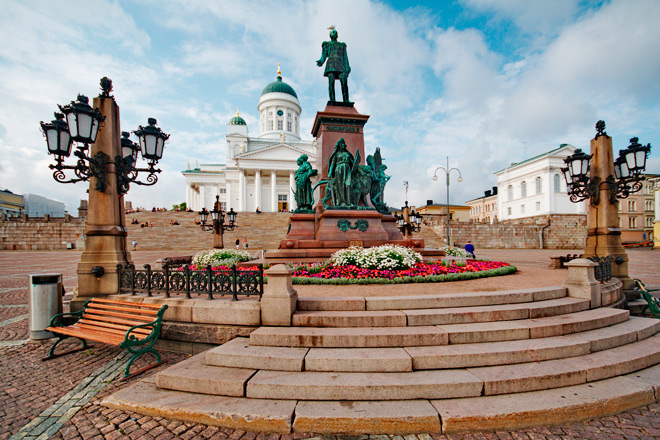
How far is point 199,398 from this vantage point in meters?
3.56

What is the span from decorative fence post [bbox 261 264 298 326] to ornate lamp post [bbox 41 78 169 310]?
3.61 metres

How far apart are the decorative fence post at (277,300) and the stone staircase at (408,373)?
7.0 inches

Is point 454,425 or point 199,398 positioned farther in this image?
point 199,398

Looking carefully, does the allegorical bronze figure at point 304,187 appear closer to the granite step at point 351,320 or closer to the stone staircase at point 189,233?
the granite step at point 351,320

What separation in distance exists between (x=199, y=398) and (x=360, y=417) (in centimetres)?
185

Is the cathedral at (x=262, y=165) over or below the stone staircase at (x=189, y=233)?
over

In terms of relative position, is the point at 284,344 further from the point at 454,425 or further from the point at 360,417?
the point at 454,425

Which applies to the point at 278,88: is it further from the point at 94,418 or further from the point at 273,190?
the point at 94,418

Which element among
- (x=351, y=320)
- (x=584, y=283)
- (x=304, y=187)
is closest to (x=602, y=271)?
(x=584, y=283)

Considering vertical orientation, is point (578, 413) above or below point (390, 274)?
below

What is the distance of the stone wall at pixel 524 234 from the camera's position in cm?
4374

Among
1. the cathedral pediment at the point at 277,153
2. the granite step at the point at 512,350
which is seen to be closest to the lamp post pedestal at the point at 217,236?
the granite step at the point at 512,350

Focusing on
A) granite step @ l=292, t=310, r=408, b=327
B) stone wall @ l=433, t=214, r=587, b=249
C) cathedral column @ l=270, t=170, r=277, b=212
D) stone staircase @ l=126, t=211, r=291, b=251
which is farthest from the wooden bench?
cathedral column @ l=270, t=170, r=277, b=212

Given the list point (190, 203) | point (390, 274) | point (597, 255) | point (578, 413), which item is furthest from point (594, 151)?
point (190, 203)
